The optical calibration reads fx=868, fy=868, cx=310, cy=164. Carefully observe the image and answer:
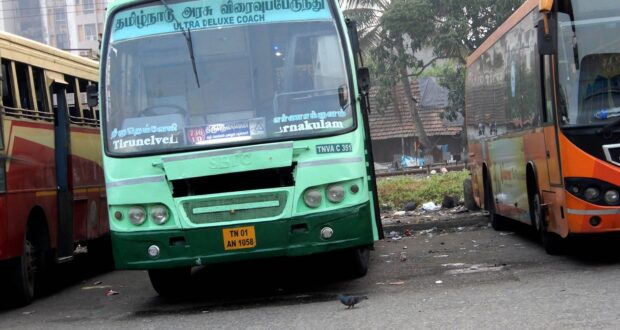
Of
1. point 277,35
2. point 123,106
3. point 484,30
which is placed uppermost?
point 484,30

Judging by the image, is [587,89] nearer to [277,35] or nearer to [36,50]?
Result: [277,35]

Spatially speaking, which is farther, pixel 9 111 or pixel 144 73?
pixel 9 111

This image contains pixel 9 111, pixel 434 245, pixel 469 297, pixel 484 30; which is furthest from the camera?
pixel 484 30

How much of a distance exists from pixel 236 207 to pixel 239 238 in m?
0.29

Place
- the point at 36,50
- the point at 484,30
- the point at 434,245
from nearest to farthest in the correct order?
1. the point at 36,50
2. the point at 434,245
3. the point at 484,30

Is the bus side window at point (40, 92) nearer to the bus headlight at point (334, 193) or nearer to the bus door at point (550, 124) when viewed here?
the bus headlight at point (334, 193)

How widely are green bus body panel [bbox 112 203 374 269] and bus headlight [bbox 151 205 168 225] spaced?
4.2 inches

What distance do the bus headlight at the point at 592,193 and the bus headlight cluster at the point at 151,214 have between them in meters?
4.19

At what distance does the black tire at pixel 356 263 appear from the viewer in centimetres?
954

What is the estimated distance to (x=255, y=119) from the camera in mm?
8328

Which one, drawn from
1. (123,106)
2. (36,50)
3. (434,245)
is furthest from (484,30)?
(123,106)

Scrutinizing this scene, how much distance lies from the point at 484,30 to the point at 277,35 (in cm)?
2306

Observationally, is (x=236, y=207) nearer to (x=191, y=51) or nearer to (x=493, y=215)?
(x=191, y=51)

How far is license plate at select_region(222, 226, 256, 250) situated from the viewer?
26.7 ft
